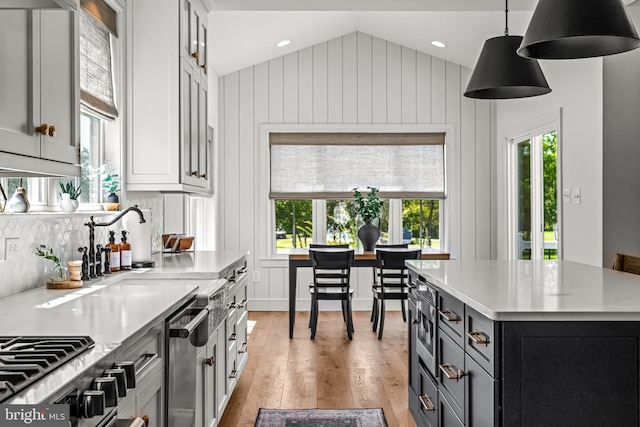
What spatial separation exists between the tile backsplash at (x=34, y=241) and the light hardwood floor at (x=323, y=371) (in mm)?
1365

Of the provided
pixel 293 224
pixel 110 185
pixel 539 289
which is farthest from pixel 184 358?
pixel 293 224

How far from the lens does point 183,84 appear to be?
151 inches

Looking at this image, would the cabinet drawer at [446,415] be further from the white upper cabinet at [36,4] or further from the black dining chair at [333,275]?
the black dining chair at [333,275]

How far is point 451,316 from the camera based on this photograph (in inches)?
98.9

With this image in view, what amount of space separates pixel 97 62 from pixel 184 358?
1.90m

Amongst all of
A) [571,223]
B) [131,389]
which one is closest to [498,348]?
[131,389]

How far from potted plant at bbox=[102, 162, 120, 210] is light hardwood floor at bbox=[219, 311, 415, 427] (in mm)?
1448

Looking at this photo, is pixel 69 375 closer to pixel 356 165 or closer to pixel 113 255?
pixel 113 255

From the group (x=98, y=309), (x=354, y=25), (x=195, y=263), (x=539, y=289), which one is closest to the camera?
(x=98, y=309)

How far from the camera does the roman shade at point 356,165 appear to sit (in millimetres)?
7184

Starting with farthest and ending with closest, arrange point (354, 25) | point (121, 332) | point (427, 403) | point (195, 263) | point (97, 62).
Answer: point (354, 25) → point (195, 263) → point (97, 62) → point (427, 403) → point (121, 332)

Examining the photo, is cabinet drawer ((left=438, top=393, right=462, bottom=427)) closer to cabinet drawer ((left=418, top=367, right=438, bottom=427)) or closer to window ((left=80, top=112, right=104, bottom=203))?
cabinet drawer ((left=418, top=367, right=438, bottom=427))

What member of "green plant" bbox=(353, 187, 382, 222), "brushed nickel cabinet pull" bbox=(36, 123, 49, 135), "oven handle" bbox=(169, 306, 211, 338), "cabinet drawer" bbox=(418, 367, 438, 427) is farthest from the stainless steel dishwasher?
"green plant" bbox=(353, 187, 382, 222)

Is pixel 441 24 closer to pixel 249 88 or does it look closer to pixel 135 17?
pixel 249 88
